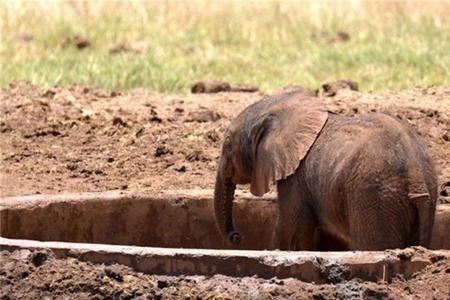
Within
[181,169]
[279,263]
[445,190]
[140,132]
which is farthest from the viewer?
[140,132]

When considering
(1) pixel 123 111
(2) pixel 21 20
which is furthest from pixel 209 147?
(2) pixel 21 20

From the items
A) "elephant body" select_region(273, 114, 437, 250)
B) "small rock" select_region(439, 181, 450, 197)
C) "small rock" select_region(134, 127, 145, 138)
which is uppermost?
"elephant body" select_region(273, 114, 437, 250)

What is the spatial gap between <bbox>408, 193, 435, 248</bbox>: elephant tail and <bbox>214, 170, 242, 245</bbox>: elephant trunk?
1489 millimetres

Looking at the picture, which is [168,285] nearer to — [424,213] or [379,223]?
[379,223]

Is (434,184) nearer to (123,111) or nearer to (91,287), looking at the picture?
(91,287)

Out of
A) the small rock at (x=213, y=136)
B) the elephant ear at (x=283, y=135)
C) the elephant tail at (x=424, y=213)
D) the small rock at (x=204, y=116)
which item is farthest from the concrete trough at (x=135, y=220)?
the small rock at (x=204, y=116)

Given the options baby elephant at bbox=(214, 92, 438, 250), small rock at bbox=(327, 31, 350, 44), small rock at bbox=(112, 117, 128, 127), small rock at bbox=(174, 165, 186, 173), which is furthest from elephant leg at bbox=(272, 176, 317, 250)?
small rock at bbox=(327, 31, 350, 44)

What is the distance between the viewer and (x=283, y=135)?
26.1 feet

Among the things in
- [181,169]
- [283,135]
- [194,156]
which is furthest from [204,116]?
[283,135]

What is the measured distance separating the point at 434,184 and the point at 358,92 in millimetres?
4780

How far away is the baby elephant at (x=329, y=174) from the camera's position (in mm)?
7043

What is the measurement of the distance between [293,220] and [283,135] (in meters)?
0.48

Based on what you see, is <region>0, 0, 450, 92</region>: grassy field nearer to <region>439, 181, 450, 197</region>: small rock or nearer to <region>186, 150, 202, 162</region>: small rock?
<region>186, 150, 202, 162</region>: small rock

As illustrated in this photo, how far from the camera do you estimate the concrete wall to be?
8.32m
